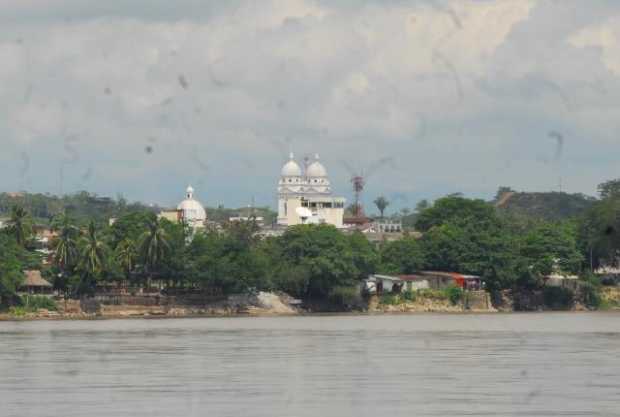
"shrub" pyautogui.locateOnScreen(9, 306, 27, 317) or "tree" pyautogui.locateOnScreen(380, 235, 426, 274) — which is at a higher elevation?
"tree" pyautogui.locateOnScreen(380, 235, 426, 274)

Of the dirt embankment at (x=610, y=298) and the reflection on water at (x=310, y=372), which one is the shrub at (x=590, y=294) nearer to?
the dirt embankment at (x=610, y=298)

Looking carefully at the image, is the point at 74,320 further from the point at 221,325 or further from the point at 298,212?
the point at 298,212

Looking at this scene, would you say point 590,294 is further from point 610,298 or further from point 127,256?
point 127,256

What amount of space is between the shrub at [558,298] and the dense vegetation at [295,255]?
125mm

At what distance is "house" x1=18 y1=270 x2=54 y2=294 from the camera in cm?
11719

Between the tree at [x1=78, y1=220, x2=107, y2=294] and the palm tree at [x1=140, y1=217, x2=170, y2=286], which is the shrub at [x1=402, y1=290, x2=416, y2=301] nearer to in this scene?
the palm tree at [x1=140, y1=217, x2=170, y2=286]

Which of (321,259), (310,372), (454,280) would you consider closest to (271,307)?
(321,259)

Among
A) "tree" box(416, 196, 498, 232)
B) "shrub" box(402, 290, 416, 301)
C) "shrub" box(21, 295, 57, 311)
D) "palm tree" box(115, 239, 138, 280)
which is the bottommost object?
"shrub" box(21, 295, 57, 311)

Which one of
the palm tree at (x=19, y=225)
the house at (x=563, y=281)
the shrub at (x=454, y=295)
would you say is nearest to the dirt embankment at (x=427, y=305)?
the shrub at (x=454, y=295)

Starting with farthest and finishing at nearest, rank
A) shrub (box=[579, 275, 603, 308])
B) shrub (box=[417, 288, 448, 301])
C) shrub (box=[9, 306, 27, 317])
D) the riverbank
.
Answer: shrub (box=[579, 275, 603, 308]), shrub (box=[417, 288, 448, 301]), the riverbank, shrub (box=[9, 306, 27, 317])

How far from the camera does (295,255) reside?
420 feet

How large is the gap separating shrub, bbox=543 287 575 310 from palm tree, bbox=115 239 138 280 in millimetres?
38296

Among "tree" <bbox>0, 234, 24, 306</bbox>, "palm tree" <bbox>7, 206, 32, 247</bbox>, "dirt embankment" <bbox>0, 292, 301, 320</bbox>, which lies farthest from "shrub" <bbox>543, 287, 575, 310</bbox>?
"tree" <bbox>0, 234, 24, 306</bbox>

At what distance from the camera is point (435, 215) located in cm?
15562
